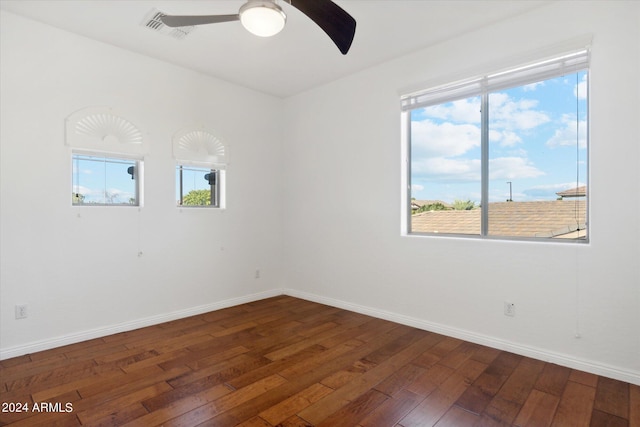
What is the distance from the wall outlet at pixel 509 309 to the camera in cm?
277

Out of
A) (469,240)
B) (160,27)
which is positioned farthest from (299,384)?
(160,27)

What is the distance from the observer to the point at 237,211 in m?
4.25

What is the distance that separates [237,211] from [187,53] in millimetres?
1814

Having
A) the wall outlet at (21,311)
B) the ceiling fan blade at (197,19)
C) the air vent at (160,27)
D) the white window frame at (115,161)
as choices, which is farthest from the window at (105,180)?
the ceiling fan blade at (197,19)

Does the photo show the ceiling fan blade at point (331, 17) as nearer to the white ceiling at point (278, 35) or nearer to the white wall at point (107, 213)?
the white ceiling at point (278, 35)

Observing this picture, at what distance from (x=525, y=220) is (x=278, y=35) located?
267 cm

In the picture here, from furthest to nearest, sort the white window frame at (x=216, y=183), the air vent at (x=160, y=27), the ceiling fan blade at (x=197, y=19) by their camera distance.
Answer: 1. the white window frame at (x=216, y=183)
2. the air vent at (x=160, y=27)
3. the ceiling fan blade at (x=197, y=19)

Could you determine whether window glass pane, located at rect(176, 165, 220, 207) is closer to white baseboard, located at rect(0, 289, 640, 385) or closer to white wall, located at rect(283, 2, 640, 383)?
white wall, located at rect(283, 2, 640, 383)

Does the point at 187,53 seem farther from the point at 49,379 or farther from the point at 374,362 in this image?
the point at 374,362

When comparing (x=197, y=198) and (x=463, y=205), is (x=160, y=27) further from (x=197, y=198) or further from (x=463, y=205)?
(x=463, y=205)

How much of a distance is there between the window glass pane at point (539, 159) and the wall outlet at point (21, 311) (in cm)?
396

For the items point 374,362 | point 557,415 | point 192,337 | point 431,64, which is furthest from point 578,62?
point 192,337

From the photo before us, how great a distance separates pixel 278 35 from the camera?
120 inches

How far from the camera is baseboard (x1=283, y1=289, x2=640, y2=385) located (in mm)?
2330
